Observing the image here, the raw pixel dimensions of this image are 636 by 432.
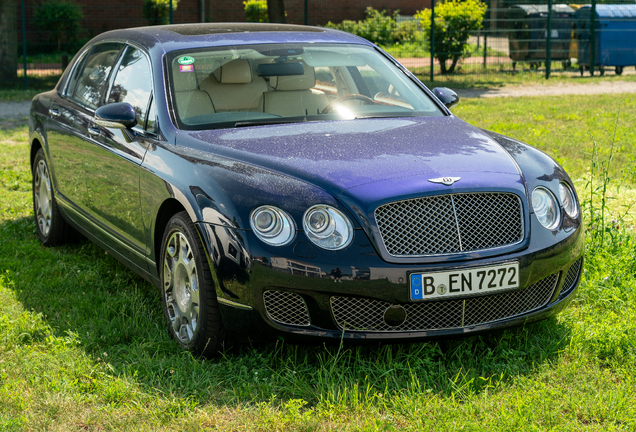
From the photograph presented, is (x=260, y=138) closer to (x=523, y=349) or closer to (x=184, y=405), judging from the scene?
(x=184, y=405)

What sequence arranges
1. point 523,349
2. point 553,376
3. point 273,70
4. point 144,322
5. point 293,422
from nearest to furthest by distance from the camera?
point 293,422, point 553,376, point 523,349, point 144,322, point 273,70

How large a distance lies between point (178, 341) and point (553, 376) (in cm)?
181

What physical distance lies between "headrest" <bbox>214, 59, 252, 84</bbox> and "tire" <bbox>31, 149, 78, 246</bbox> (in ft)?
6.35

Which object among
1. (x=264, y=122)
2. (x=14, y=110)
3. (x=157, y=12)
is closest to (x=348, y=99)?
(x=264, y=122)

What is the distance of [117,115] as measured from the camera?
13.8 feet

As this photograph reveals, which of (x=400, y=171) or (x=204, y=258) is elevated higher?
(x=400, y=171)

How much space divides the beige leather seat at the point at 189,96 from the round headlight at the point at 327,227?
4.08 ft

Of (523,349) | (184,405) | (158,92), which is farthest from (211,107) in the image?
(523,349)

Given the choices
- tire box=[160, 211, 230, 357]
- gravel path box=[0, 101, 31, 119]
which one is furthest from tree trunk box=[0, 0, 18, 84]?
tire box=[160, 211, 230, 357]

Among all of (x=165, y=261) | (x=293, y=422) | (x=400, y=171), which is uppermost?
(x=400, y=171)

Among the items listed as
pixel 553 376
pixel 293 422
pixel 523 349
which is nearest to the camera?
pixel 293 422

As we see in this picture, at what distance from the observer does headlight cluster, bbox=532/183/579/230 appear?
11.8 ft

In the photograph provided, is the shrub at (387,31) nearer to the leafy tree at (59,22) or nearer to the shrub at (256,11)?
the shrub at (256,11)

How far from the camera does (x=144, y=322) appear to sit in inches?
163
